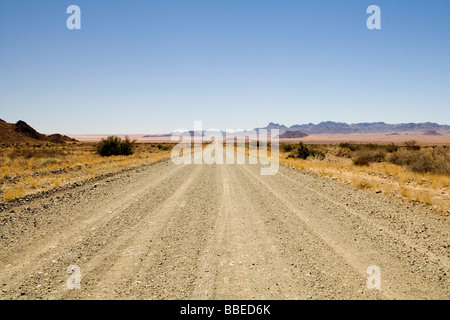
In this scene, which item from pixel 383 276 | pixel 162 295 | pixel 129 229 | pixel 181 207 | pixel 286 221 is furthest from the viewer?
pixel 181 207

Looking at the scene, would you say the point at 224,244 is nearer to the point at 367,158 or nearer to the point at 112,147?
the point at 367,158

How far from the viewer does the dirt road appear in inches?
145

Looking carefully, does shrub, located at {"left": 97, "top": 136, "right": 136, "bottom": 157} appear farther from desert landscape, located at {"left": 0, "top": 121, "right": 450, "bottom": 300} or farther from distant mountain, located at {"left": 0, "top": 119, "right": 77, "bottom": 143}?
distant mountain, located at {"left": 0, "top": 119, "right": 77, "bottom": 143}

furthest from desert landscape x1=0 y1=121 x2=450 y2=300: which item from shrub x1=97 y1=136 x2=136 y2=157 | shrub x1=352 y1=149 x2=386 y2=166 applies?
shrub x1=97 y1=136 x2=136 y2=157

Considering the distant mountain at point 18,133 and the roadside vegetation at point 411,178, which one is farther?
the distant mountain at point 18,133

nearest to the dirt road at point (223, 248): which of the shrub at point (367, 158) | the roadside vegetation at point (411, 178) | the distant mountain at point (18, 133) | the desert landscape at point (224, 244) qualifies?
the desert landscape at point (224, 244)

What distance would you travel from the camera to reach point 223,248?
16.8 feet

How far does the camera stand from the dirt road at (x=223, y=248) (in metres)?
3.68

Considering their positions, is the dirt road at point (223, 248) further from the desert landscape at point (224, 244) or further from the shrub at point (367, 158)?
the shrub at point (367, 158)

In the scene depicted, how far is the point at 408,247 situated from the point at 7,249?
7740 mm

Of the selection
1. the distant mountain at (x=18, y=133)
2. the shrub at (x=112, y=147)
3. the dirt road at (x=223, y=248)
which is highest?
the distant mountain at (x=18, y=133)
